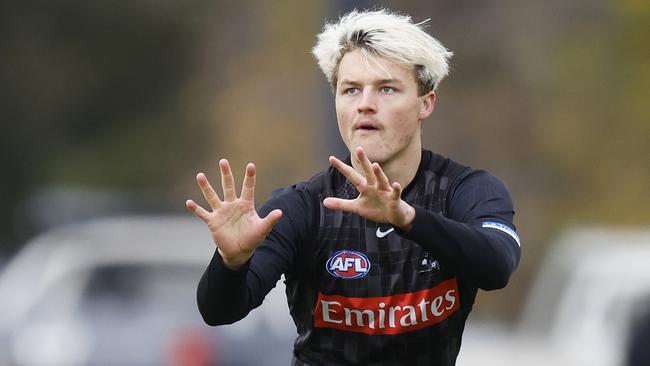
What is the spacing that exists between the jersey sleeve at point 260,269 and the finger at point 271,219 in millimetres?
166

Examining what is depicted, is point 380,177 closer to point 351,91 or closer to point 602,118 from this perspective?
point 351,91

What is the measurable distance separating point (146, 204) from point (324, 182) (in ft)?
60.1

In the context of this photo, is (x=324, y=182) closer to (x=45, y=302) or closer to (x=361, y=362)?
(x=361, y=362)

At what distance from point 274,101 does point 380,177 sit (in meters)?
17.0

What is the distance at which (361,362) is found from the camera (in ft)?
18.1

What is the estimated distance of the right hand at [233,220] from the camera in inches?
201

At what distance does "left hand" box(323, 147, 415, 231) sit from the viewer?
493cm

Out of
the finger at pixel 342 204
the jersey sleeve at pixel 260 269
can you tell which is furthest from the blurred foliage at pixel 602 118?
the finger at pixel 342 204

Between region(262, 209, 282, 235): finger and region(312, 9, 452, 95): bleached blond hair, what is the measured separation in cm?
77

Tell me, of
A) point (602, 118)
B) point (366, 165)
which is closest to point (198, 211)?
point (366, 165)

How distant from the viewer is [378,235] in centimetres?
554

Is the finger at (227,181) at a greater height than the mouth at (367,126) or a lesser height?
lesser

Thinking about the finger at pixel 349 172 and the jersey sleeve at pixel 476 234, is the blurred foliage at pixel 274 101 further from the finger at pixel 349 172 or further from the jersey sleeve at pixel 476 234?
the finger at pixel 349 172

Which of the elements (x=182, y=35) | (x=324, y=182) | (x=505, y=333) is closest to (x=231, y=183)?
(x=324, y=182)
